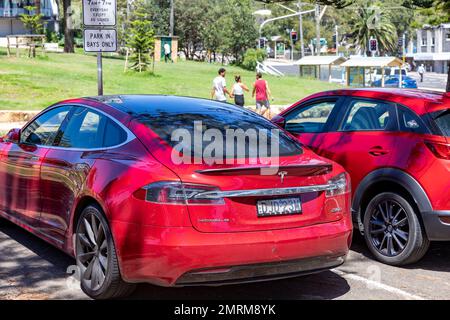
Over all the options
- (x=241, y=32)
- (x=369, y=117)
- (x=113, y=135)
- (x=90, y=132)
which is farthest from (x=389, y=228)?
(x=241, y=32)

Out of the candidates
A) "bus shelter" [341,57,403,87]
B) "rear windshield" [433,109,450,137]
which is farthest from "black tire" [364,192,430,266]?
"bus shelter" [341,57,403,87]

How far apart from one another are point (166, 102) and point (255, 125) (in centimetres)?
83

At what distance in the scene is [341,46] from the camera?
134875 millimetres

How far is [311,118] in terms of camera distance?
26.6 ft

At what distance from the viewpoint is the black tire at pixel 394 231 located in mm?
6309

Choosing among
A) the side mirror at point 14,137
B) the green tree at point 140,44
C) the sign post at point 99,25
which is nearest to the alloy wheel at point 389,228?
the side mirror at point 14,137

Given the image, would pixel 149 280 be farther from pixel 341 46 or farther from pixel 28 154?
pixel 341 46

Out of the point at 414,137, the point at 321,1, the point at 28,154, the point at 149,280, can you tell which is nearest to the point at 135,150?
the point at 149,280

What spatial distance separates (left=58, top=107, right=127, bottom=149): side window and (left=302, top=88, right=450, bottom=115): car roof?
9.29 ft

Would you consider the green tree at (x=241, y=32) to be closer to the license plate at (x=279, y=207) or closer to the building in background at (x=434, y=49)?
the building in background at (x=434, y=49)

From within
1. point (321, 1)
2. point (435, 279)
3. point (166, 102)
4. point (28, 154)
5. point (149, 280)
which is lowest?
point (435, 279)

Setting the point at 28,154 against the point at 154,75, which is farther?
the point at 154,75

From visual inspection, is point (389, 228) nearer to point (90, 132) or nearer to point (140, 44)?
point (90, 132)

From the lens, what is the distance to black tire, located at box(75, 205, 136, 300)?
16.6 ft
